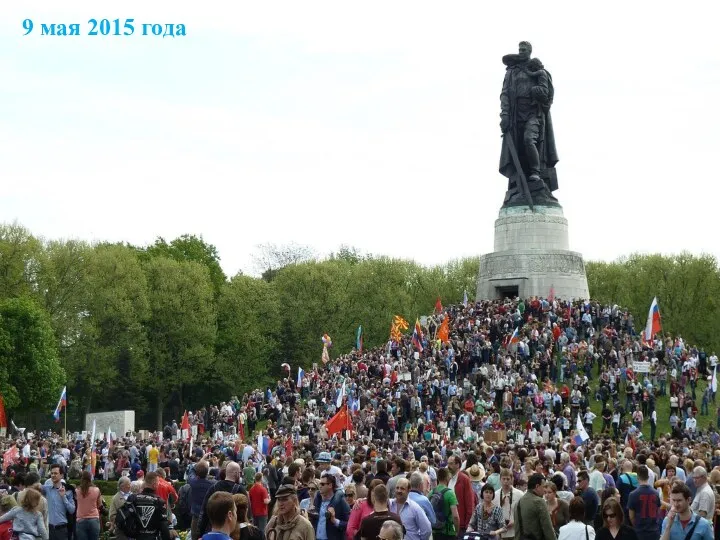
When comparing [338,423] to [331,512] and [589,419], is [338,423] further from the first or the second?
[331,512]

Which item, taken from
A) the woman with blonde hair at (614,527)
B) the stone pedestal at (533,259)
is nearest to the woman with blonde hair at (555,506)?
the woman with blonde hair at (614,527)

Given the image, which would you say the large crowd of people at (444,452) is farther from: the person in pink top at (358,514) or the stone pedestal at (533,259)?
the stone pedestal at (533,259)

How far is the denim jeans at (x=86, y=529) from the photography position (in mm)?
17156

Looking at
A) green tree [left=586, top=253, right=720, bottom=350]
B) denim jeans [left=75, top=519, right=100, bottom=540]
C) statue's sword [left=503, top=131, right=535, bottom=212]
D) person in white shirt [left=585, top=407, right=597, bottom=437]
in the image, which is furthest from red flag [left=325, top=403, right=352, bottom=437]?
green tree [left=586, top=253, right=720, bottom=350]

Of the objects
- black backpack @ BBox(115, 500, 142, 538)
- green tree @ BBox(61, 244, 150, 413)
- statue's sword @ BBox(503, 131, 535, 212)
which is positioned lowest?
black backpack @ BBox(115, 500, 142, 538)

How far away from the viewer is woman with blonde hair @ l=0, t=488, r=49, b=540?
14.6 meters

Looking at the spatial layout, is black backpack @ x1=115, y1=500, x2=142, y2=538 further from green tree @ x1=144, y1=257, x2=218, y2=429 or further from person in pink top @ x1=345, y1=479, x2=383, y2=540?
green tree @ x1=144, y1=257, x2=218, y2=429

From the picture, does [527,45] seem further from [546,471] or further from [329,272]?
[546,471]

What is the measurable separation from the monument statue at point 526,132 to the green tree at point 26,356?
23580mm

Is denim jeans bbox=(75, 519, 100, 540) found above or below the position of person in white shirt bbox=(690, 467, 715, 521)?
below

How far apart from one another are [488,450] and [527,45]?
3504cm

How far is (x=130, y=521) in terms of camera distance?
46.2ft

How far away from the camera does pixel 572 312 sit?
49.6 metres

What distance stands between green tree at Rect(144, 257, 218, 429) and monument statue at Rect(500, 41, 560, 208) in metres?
24.1
